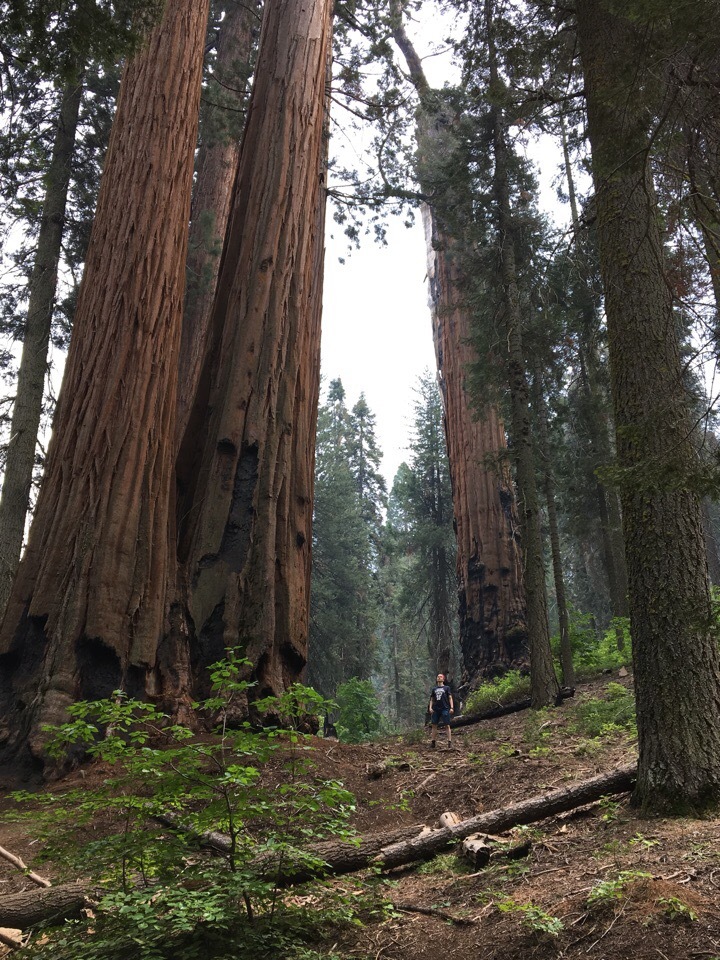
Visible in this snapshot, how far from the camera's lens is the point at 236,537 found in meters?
7.50

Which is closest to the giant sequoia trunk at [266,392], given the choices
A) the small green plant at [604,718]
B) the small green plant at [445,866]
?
the small green plant at [445,866]

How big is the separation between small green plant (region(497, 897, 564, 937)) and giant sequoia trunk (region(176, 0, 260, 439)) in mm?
10237

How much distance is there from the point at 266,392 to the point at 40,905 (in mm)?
5782

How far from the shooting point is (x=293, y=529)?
26.4ft

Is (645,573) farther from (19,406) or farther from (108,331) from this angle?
(19,406)

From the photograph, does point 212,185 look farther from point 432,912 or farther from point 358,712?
point 432,912

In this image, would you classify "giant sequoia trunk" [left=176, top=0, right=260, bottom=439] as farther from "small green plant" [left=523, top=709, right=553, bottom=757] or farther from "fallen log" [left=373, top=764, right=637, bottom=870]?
"fallen log" [left=373, top=764, right=637, bottom=870]

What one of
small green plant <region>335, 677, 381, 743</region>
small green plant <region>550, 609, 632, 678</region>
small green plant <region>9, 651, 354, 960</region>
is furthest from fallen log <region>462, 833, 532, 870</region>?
small green plant <region>335, 677, 381, 743</region>

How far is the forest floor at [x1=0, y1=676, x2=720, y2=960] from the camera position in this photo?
2977 millimetres

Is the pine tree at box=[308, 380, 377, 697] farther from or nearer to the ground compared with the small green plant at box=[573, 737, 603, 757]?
farther from the ground

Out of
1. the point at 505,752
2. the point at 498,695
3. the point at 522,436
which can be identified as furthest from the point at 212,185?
the point at 505,752

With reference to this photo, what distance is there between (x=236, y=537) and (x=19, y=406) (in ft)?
18.9

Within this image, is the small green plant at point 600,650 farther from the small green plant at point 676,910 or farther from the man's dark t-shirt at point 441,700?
the small green plant at point 676,910

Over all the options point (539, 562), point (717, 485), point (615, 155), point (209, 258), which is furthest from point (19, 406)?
point (717, 485)
